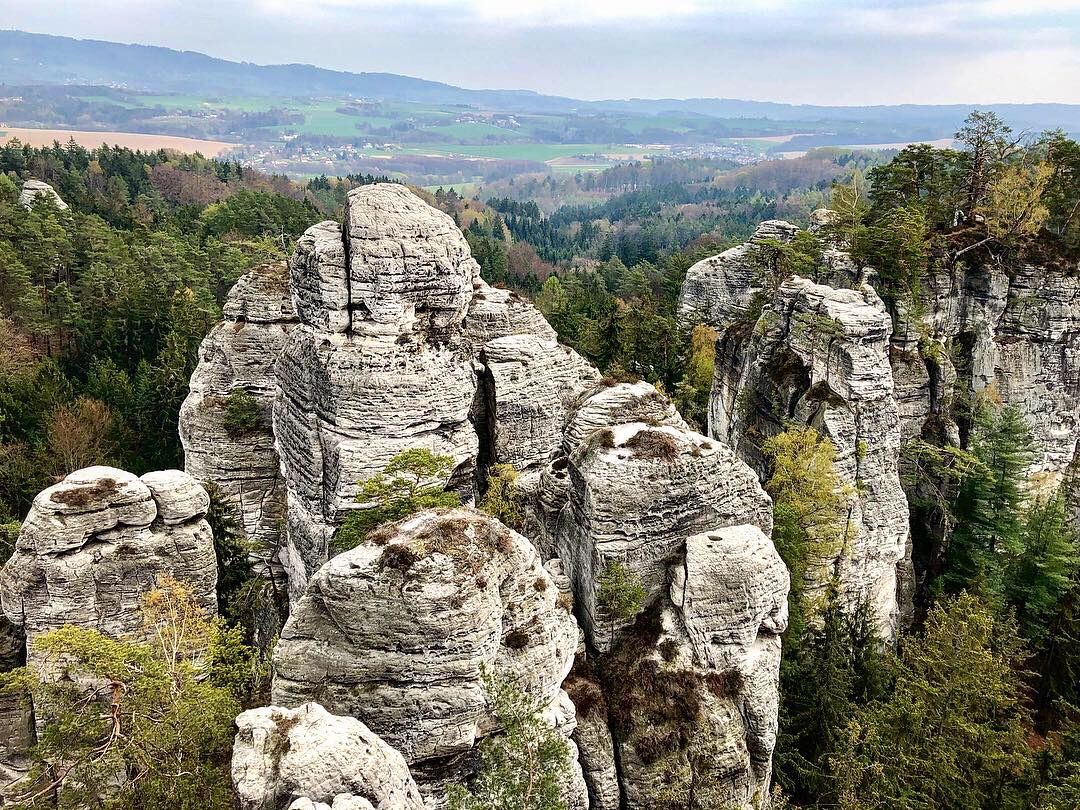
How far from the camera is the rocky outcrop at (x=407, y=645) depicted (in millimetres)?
16266

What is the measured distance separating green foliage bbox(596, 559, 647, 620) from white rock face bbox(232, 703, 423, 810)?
8.19 m

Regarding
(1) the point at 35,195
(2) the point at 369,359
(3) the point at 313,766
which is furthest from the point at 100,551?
(1) the point at 35,195

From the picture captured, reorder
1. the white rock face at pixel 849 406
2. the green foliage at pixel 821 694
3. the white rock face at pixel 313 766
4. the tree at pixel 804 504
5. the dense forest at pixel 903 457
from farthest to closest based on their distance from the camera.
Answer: the white rock face at pixel 849 406
the tree at pixel 804 504
the green foliage at pixel 821 694
the dense forest at pixel 903 457
the white rock face at pixel 313 766

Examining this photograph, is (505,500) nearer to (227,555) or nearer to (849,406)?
(227,555)

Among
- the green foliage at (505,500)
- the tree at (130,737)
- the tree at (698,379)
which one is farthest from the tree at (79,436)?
the tree at (698,379)

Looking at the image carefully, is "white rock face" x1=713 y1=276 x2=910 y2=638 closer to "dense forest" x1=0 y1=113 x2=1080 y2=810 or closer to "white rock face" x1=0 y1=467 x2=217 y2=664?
"dense forest" x1=0 y1=113 x2=1080 y2=810

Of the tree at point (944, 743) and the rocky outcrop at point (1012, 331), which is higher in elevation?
the rocky outcrop at point (1012, 331)

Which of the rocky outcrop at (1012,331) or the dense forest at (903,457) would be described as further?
the rocky outcrop at (1012,331)

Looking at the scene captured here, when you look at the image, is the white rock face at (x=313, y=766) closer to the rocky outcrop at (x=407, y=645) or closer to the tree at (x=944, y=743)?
the rocky outcrop at (x=407, y=645)

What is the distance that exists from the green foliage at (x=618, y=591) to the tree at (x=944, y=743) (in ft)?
22.7

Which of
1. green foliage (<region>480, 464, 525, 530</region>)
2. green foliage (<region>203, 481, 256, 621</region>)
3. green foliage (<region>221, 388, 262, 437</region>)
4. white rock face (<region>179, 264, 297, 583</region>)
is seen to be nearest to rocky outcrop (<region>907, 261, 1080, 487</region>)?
green foliage (<region>480, 464, 525, 530</region>)

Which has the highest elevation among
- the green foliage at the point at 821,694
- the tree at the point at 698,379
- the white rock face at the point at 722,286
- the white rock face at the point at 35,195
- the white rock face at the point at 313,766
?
the white rock face at the point at 35,195

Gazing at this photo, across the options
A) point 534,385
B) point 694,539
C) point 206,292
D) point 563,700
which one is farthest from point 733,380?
point 206,292

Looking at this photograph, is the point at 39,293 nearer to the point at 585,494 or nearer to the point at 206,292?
the point at 206,292
